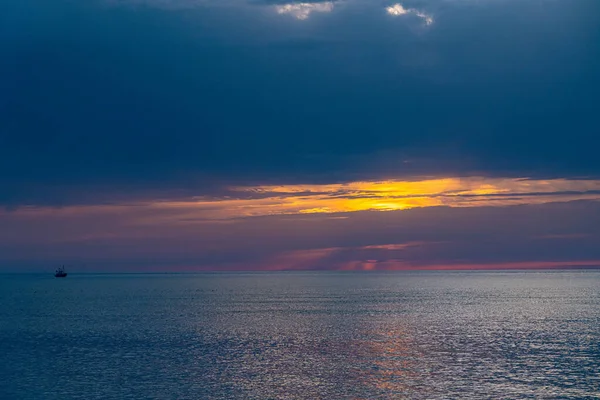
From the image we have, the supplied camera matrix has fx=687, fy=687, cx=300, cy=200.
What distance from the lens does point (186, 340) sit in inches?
3351

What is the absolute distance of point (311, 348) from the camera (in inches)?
3000

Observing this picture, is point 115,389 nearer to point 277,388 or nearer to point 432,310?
point 277,388

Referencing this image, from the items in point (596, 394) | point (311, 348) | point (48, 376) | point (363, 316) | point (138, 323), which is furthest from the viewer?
point (363, 316)

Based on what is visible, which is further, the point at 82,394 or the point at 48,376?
the point at 48,376

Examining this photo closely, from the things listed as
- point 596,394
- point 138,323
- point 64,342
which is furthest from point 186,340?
point 596,394

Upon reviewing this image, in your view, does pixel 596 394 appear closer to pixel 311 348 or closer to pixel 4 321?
pixel 311 348

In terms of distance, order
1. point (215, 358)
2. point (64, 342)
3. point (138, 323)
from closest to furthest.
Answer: point (215, 358) < point (64, 342) < point (138, 323)

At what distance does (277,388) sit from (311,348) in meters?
22.4

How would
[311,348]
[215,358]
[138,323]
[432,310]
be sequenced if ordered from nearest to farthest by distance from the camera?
[215,358] < [311,348] < [138,323] < [432,310]

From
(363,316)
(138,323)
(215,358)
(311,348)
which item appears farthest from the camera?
(363,316)

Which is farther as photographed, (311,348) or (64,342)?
(64,342)

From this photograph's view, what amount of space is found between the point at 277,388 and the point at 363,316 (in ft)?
218

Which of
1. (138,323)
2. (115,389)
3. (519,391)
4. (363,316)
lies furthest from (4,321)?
(519,391)

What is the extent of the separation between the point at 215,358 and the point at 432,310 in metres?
75.2
